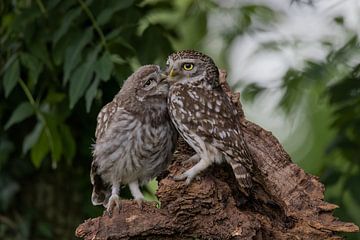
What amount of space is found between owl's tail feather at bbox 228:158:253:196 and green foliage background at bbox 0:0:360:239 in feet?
3.65

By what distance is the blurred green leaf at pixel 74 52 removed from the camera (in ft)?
15.4

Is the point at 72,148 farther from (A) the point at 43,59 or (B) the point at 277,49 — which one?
(B) the point at 277,49

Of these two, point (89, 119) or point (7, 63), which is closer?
point (7, 63)

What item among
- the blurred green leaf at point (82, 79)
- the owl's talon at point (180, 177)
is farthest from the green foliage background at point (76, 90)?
the owl's talon at point (180, 177)

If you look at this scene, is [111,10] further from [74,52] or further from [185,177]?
[185,177]

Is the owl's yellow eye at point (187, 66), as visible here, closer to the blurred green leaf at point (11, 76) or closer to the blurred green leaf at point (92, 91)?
the blurred green leaf at point (92, 91)

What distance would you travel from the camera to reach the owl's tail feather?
3553 millimetres

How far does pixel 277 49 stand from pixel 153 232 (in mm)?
2141

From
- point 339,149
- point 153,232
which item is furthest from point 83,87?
point 339,149

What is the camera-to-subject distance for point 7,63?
5.06 meters

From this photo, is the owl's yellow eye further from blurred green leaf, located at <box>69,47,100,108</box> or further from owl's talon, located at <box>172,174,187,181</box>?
blurred green leaf, located at <box>69,47,100,108</box>

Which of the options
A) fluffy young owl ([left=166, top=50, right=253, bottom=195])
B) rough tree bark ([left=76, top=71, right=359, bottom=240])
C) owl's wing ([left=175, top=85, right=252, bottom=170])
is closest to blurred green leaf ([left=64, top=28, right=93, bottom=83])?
fluffy young owl ([left=166, top=50, right=253, bottom=195])

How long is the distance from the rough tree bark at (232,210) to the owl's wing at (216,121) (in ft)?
0.36

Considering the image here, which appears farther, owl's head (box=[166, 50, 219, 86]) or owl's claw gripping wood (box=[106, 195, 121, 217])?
owl's head (box=[166, 50, 219, 86])
